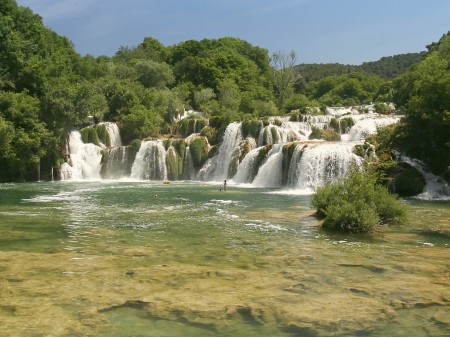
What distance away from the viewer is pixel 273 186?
1307 inches

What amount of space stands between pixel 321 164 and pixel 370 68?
13740 cm

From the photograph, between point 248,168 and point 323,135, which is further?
point 323,135

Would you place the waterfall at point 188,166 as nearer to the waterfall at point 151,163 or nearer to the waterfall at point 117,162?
the waterfall at point 151,163

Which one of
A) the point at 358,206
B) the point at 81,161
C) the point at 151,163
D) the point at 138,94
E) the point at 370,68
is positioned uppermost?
the point at 370,68

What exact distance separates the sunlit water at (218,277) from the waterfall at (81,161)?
913 inches

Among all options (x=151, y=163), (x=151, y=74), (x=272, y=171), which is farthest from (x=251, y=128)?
(x=151, y=74)

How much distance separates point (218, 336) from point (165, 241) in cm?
717

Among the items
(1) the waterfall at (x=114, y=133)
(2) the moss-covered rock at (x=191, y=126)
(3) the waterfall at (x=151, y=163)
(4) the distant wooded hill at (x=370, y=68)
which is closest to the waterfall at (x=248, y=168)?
(3) the waterfall at (x=151, y=163)

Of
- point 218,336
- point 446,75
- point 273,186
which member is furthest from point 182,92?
point 218,336

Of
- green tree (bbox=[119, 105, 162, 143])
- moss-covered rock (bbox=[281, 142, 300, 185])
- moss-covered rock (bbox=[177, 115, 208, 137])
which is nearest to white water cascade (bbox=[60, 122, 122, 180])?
green tree (bbox=[119, 105, 162, 143])

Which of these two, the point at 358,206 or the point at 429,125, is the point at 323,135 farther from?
the point at 358,206

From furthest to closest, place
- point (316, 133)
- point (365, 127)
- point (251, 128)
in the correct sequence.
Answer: point (365, 127) < point (251, 128) < point (316, 133)

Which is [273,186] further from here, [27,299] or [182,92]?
[182,92]

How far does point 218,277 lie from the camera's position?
984 cm
